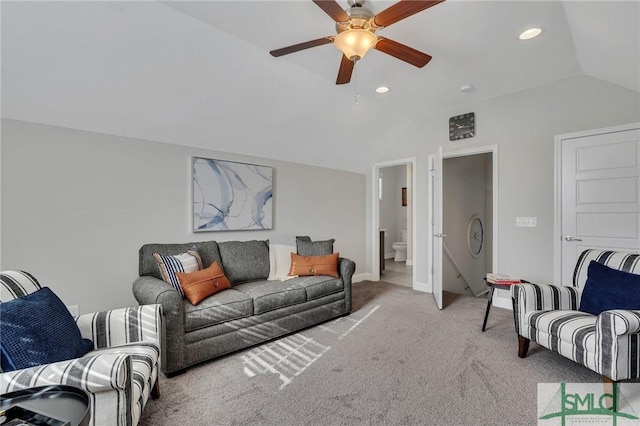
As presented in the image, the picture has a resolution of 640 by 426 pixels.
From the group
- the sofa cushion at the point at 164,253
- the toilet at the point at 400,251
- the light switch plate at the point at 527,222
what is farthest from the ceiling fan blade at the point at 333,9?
the toilet at the point at 400,251

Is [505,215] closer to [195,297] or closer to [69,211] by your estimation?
[195,297]

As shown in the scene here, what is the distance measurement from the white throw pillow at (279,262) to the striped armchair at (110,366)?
1.59m

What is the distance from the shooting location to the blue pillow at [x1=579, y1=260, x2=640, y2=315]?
199 centimetres

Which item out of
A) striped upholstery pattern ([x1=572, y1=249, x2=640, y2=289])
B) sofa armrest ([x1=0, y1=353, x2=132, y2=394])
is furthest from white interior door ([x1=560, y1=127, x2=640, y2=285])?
sofa armrest ([x1=0, y1=353, x2=132, y2=394])

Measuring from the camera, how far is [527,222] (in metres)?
3.62

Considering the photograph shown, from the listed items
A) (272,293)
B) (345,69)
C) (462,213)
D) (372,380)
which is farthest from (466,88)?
(372,380)

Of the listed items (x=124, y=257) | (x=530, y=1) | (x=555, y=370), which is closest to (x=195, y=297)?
(x=124, y=257)

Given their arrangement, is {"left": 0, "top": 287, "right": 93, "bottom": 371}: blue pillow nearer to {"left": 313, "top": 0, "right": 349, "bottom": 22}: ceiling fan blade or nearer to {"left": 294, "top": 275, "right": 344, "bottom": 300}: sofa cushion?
{"left": 294, "top": 275, "right": 344, "bottom": 300}: sofa cushion

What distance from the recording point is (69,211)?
259 centimetres

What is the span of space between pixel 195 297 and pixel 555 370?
277cm

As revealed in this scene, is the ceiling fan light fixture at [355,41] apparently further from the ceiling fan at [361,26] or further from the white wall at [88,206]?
the white wall at [88,206]

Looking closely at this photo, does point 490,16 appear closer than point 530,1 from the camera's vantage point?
No

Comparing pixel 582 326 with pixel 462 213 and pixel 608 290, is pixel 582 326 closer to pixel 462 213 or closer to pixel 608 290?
pixel 608 290

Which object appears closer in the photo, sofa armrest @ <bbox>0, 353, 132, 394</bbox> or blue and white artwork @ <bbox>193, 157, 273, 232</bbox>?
sofa armrest @ <bbox>0, 353, 132, 394</bbox>
